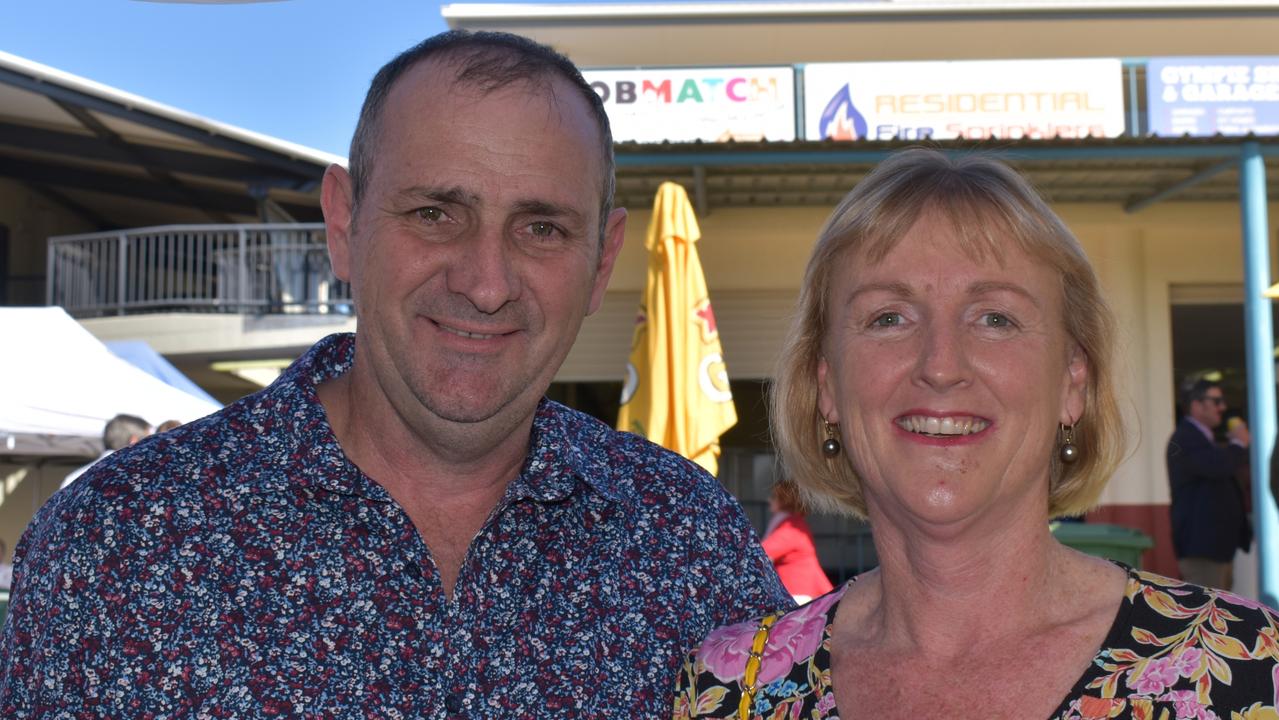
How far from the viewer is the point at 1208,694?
1.75m

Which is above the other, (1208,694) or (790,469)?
(790,469)

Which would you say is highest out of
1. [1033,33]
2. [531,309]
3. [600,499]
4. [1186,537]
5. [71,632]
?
[1033,33]

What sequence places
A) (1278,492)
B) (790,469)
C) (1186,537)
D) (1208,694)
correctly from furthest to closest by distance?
(1186,537) → (1278,492) → (790,469) → (1208,694)

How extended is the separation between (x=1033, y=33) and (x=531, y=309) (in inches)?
599

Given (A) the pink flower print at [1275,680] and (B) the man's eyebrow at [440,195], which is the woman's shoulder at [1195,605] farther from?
(B) the man's eyebrow at [440,195]

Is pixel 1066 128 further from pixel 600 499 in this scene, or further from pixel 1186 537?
pixel 600 499

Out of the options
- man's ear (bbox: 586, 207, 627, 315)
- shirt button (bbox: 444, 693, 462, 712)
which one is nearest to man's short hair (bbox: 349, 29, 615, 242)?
man's ear (bbox: 586, 207, 627, 315)

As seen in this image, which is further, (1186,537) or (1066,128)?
(1066,128)

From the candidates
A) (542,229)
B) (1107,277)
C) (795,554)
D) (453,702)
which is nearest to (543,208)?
(542,229)

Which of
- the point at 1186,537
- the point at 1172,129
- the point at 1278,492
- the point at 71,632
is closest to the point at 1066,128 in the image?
the point at 1172,129

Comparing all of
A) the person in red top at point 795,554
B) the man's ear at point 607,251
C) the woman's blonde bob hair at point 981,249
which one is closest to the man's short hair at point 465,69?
the man's ear at point 607,251

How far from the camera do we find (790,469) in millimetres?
2529

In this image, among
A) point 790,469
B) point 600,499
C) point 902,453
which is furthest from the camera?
point 790,469

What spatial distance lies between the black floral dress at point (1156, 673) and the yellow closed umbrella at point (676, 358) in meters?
4.75
